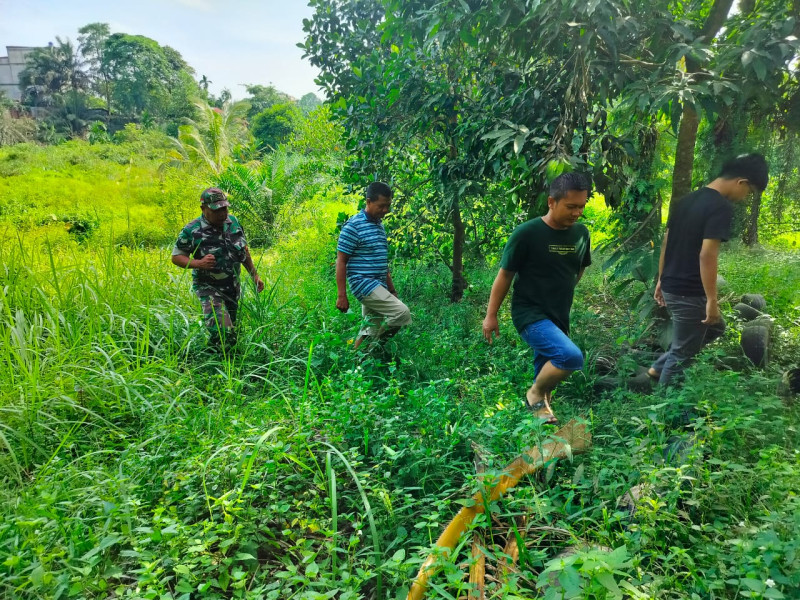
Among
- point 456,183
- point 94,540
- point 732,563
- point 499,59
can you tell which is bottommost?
point 94,540

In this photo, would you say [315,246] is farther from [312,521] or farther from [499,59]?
[312,521]

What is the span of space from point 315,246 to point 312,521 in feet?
26.7

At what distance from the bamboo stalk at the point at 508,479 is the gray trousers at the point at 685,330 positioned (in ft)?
3.07

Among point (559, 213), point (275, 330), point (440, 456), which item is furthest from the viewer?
point (275, 330)

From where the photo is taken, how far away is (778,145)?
11.0 ft

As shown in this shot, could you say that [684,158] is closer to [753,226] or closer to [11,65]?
[753,226]

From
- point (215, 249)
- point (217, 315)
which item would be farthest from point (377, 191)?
point (217, 315)

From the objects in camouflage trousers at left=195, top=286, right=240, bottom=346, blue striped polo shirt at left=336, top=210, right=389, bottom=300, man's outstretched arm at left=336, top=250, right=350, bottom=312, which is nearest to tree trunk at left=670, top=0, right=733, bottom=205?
blue striped polo shirt at left=336, top=210, right=389, bottom=300

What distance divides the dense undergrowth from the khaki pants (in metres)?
0.27

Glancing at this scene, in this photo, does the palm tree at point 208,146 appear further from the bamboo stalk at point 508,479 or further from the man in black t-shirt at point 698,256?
the bamboo stalk at point 508,479

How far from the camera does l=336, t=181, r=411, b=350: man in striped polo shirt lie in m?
3.91

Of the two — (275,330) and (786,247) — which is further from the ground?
(786,247)

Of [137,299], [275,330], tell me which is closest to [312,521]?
[275,330]

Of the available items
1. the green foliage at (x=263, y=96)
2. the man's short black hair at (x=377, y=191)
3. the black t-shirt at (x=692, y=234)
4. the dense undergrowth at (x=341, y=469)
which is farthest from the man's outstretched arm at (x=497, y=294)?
the green foliage at (x=263, y=96)
